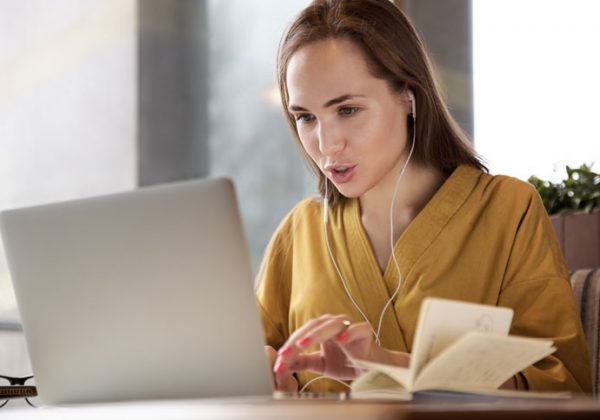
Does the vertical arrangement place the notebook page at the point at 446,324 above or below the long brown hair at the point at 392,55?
below

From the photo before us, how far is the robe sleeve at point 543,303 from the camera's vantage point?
1534 mm

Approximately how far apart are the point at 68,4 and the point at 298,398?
244cm

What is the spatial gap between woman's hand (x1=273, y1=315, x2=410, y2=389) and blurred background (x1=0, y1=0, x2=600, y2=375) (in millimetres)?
1360

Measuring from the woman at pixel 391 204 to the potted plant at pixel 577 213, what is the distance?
1.23ft

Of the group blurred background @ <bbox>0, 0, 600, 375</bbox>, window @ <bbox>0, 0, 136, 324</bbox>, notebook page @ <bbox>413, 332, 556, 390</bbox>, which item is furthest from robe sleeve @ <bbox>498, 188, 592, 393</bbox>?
window @ <bbox>0, 0, 136, 324</bbox>

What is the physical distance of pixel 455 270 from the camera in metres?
1.78

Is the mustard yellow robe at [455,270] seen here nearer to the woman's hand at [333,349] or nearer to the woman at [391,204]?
the woman at [391,204]

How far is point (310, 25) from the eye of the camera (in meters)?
1.86

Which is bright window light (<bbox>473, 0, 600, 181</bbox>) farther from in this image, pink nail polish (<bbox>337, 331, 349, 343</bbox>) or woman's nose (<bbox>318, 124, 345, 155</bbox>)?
pink nail polish (<bbox>337, 331, 349, 343</bbox>)

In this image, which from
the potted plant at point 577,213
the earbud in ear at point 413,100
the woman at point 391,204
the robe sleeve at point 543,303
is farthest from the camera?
the potted plant at point 577,213

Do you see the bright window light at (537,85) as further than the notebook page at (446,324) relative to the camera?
Yes

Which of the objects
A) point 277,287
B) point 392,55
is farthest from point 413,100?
point 277,287

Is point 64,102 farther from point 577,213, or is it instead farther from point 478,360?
point 478,360

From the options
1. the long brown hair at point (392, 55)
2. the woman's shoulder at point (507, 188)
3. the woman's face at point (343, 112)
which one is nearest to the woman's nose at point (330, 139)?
the woman's face at point (343, 112)
